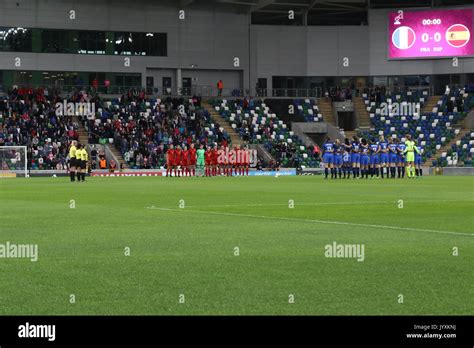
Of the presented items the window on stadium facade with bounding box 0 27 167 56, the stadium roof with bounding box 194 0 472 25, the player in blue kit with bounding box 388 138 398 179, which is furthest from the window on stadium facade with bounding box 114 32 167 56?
the player in blue kit with bounding box 388 138 398 179

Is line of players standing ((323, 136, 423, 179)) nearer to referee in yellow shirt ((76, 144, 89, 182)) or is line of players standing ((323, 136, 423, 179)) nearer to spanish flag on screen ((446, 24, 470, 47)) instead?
referee in yellow shirt ((76, 144, 89, 182))

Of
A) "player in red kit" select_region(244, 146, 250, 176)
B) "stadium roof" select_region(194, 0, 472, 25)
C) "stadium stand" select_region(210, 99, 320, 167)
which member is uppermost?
"stadium roof" select_region(194, 0, 472, 25)

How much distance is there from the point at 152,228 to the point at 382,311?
36.4 feet

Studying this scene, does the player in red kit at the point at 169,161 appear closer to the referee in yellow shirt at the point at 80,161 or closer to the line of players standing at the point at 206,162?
the line of players standing at the point at 206,162

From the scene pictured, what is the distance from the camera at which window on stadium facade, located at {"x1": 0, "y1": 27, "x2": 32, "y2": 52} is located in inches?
3054

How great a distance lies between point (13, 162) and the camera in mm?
64062

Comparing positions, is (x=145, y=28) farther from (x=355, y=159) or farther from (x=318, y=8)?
(x=355, y=159)

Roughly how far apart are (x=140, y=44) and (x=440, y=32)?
78.1ft

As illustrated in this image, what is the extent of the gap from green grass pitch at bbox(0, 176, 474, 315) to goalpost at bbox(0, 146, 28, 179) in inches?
1395
